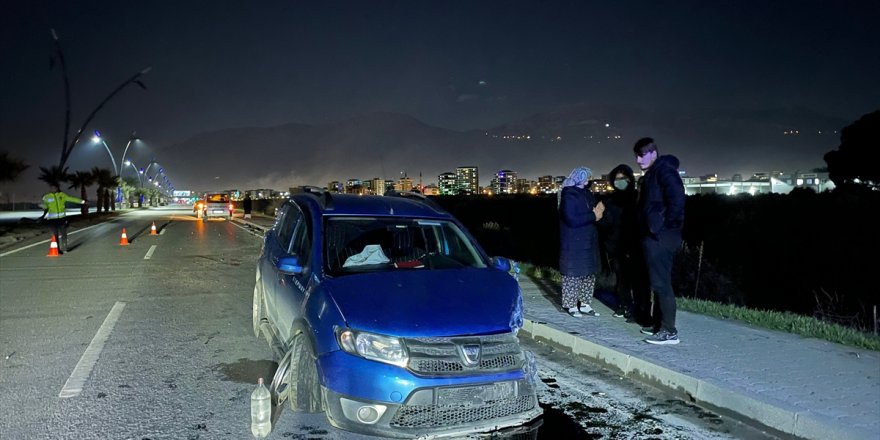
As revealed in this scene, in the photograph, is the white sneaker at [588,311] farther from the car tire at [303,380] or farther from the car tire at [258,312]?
the car tire at [303,380]

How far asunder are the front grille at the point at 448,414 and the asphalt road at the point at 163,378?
1.80ft

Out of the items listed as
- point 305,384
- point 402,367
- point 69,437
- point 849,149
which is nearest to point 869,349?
point 402,367

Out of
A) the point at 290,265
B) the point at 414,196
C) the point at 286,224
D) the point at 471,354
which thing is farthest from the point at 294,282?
the point at 414,196

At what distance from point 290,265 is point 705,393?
3523mm

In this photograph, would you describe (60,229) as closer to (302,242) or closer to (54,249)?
(54,249)

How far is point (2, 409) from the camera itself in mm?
4645

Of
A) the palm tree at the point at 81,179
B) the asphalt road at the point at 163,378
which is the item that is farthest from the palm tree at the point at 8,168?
the asphalt road at the point at 163,378

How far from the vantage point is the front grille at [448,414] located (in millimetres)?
3738

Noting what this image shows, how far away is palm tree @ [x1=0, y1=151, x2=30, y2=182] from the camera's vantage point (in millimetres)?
36094

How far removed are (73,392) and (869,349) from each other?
744 centimetres

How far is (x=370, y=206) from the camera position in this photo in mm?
5488

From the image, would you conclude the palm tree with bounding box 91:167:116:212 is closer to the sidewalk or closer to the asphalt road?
the asphalt road

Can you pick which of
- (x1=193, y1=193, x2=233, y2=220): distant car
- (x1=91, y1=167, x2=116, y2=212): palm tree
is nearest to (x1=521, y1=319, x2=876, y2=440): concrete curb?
(x1=193, y1=193, x2=233, y2=220): distant car

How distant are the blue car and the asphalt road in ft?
1.74
